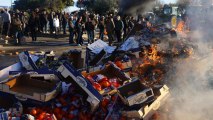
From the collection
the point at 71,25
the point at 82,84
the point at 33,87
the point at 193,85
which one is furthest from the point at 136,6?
the point at 82,84

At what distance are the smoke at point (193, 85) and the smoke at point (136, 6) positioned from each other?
284 inches

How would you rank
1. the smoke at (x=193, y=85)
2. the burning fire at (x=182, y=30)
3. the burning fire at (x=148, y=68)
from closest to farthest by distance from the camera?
the smoke at (x=193, y=85)
the burning fire at (x=148, y=68)
the burning fire at (x=182, y=30)

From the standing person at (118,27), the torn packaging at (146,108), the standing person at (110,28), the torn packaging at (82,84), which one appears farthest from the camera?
the standing person at (118,27)

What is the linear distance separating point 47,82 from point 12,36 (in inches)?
573

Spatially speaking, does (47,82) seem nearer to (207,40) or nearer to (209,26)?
(207,40)

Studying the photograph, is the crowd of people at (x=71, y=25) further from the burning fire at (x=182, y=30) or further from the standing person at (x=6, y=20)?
the burning fire at (x=182, y=30)

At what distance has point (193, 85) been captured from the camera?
10547 millimetres

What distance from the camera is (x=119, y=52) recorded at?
1233cm

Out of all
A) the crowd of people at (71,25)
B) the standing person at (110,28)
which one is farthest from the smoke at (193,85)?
the crowd of people at (71,25)

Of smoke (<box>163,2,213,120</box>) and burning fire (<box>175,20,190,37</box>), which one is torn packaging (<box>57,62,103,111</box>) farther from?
burning fire (<box>175,20,190,37</box>)

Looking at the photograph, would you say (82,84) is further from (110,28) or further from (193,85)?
(110,28)

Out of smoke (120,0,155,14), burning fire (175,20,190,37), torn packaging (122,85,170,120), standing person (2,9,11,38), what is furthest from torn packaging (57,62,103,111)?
smoke (120,0,155,14)

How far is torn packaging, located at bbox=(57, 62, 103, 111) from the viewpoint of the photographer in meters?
7.67

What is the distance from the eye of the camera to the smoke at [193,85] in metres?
8.75
